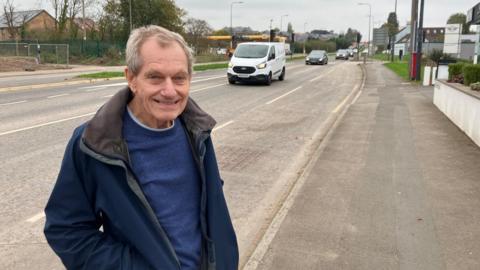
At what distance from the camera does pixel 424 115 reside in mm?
12211

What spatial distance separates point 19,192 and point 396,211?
4221 mm

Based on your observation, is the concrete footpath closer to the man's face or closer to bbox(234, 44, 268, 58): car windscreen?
the man's face

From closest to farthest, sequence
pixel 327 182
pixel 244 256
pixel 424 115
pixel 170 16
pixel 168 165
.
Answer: pixel 168 165 → pixel 244 256 → pixel 327 182 → pixel 424 115 → pixel 170 16

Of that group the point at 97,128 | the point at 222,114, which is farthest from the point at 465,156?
the point at 97,128

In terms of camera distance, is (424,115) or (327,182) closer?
(327,182)

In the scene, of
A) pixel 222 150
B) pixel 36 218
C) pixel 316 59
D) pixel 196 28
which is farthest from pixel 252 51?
pixel 196 28

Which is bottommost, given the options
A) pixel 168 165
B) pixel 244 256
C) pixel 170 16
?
pixel 244 256

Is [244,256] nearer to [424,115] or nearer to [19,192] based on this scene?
[19,192]

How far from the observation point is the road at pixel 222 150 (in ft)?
14.6

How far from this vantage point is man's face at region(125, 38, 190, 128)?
1.81 metres

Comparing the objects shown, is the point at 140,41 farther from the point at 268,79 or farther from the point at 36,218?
the point at 268,79

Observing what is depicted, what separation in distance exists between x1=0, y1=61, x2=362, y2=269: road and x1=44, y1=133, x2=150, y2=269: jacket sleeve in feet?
7.48

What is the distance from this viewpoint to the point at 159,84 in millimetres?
1840

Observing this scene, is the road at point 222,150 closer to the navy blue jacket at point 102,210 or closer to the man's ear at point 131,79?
the navy blue jacket at point 102,210
